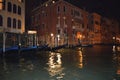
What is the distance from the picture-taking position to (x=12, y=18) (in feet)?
139

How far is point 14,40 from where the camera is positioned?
4222 centimetres

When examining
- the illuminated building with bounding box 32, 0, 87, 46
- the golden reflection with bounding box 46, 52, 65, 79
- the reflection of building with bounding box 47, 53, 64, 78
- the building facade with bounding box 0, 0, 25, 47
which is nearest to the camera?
the golden reflection with bounding box 46, 52, 65, 79

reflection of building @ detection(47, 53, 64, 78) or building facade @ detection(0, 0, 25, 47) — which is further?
building facade @ detection(0, 0, 25, 47)

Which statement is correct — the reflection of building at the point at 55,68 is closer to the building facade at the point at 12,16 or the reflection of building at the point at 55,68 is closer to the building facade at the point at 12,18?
the building facade at the point at 12,18

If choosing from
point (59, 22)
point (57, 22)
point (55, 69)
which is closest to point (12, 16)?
point (57, 22)

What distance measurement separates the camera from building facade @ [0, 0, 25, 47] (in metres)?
40.2

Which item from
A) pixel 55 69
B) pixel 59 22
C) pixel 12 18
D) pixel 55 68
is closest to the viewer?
pixel 55 69

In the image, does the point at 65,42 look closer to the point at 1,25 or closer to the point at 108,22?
the point at 1,25

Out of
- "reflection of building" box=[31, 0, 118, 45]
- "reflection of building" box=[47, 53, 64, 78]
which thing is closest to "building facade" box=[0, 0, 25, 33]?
"reflection of building" box=[31, 0, 118, 45]

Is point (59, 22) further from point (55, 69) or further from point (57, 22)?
point (55, 69)

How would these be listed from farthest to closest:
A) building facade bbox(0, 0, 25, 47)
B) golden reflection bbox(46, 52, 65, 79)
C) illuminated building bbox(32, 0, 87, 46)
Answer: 1. illuminated building bbox(32, 0, 87, 46)
2. building facade bbox(0, 0, 25, 47)
3. golden reflection bbox(46, 52, 65, 79)

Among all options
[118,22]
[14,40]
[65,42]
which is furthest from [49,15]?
[118,22]

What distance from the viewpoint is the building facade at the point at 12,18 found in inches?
1581

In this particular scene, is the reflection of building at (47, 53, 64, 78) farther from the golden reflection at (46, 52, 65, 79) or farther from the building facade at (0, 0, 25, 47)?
the building facade at (0, 0, 25, 47)
